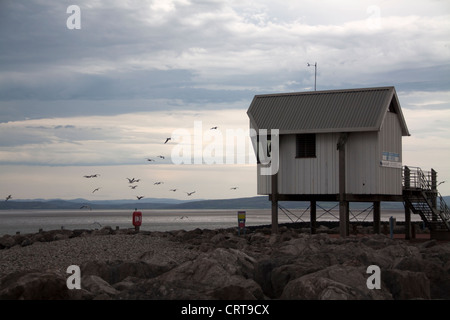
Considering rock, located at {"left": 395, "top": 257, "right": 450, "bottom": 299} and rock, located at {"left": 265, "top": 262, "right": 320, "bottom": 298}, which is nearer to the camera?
rock, located at {"left": 265, "top": 262, "right": 320, "bottom": 298}

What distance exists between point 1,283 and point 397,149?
839 inches

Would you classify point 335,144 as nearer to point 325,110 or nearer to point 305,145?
point 305,145

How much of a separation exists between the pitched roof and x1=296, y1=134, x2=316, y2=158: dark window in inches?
22.5

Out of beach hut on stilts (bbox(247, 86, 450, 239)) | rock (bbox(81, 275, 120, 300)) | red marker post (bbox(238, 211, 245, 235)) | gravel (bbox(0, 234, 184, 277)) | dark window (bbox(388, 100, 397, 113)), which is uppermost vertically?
dark window (bbox(388, 100, 397, 113))

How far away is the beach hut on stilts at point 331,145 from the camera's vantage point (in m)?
29.4

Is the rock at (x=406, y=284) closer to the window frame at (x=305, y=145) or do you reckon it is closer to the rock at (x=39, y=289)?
the rock at (x=39, y=289)

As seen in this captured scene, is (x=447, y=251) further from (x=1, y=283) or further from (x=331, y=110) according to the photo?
(x=1, y=283)

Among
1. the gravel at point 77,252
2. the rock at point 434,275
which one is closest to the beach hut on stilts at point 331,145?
the gravel at point 77,252

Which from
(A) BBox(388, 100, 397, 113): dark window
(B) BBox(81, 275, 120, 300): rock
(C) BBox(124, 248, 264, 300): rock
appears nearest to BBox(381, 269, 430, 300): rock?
(C) BBox(124, 248, 264, 300): rock

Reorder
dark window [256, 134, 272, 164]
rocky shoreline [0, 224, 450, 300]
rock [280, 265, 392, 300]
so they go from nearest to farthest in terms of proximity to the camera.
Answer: rock [280, 265, 392, 300]
rocky shoreline [0, 224, 450, 300]
dark window [256, 134, 272, 164]

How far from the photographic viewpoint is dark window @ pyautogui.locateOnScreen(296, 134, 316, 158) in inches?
1192

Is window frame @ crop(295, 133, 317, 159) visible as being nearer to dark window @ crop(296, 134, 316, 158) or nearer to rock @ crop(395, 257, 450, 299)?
dark window @ crop(296, 134, 316, 158)

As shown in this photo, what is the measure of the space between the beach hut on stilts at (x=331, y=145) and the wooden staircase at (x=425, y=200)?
1.43m
